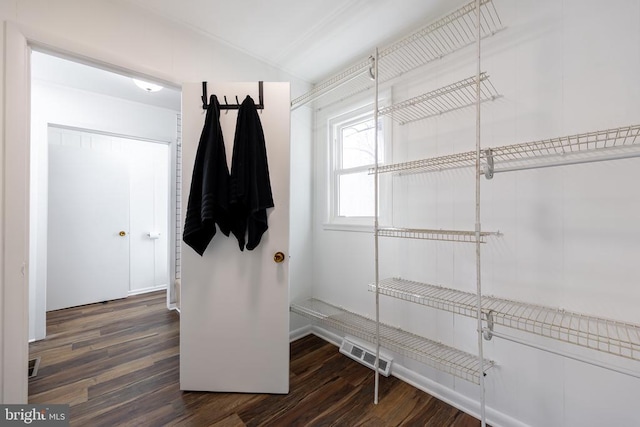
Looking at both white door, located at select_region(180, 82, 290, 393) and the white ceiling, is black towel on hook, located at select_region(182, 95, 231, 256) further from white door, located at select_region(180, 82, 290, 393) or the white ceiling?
the white ceiling

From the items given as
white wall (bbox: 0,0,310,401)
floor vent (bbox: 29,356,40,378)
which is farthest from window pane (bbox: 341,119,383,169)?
floor vent (bbox: 29,356,40,378)

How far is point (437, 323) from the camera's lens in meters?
1.65

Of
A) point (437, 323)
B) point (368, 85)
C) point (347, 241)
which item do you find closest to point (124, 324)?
point (347, 241)

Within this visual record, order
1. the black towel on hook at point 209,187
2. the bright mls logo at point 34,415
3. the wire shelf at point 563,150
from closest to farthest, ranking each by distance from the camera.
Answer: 1. the wire shelf at point 563,150
2. the bright mls logo at point 34,415
3. the black towel on hook at point 209,187

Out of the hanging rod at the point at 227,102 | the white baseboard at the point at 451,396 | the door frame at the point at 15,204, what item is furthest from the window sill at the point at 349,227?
the door frame at the point at 15,204

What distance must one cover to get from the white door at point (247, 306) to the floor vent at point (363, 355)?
0.63 metres

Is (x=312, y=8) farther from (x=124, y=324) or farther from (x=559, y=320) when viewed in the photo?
(x=124, y=324)

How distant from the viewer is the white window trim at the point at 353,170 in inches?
75.1

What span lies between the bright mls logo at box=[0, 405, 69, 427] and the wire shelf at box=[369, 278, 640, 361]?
181 centimetres

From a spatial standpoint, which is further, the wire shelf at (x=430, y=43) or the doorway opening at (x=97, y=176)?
the doorway opening at (x=97, y=176)

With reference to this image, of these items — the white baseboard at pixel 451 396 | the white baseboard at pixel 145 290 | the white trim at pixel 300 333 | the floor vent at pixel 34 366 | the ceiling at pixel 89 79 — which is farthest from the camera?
the white baseboard at pixel 145 290

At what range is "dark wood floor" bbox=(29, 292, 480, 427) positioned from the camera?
4.80 feet

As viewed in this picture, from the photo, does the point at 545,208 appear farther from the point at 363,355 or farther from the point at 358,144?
the point at 363,355

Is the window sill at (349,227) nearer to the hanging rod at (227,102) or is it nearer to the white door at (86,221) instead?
the hanging rod at (227,102)
